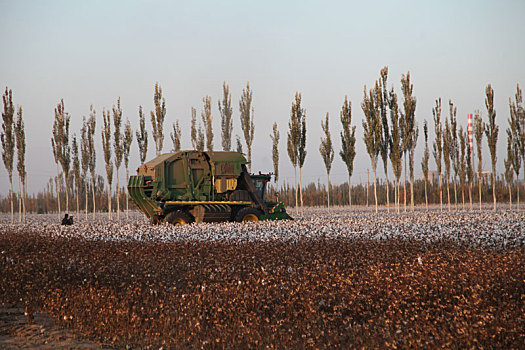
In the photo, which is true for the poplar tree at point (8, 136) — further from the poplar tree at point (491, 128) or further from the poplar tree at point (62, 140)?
the poplar tree at point (491, 128)

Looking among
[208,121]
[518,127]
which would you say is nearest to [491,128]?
[518,127]

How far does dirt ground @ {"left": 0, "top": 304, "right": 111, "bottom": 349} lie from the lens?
4879mm

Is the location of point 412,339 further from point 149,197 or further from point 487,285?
point 149,197

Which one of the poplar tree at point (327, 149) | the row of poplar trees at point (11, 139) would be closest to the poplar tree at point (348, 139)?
the poplar tree at point (327, 149)

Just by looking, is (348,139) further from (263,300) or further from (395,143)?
(263,300)

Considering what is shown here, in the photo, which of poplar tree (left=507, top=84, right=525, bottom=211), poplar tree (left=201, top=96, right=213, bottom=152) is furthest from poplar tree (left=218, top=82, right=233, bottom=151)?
poplar tree (left=507, top=84, right=525, bottom=211)

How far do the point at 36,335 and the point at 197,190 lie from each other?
12652 mm

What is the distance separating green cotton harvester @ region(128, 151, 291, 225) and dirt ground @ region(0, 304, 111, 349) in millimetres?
11241

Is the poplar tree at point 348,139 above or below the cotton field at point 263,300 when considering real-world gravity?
above

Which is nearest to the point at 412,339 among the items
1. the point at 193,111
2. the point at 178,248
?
the point at 178,248

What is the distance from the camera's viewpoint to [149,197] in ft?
56.8

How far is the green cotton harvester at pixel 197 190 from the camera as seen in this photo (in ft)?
56.8

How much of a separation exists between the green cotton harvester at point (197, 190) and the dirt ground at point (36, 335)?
11.2 metres

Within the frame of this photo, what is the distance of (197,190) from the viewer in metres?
17.8
